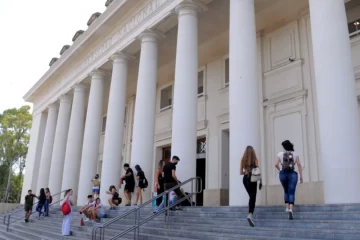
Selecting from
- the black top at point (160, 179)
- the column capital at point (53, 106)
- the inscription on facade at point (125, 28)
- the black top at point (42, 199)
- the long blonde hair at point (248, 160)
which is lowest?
the black top at point (42, 199)

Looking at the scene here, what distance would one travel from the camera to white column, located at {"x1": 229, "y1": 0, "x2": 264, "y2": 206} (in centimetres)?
824

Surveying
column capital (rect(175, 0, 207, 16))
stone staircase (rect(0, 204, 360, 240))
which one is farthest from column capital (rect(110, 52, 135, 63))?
stone staircase (rect(0, 204, 360, 240))

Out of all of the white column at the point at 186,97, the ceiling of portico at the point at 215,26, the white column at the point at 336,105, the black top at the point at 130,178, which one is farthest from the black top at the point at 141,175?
the white column at the point at 336,105

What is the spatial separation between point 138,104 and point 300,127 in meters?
5.65

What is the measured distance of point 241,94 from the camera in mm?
8641

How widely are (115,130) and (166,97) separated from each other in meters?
5.65

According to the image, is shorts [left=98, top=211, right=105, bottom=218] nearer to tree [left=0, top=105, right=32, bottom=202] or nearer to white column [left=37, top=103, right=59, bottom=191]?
white column [left=37, top=103, right=59, bottom=191]

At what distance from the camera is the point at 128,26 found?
1458cm

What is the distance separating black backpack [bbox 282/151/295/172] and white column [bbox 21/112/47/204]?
762 inches

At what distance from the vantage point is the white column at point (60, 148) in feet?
62.2

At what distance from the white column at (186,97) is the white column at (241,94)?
72.0 inches

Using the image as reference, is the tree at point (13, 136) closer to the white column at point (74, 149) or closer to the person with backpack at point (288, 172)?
the white column at point (74, 149)

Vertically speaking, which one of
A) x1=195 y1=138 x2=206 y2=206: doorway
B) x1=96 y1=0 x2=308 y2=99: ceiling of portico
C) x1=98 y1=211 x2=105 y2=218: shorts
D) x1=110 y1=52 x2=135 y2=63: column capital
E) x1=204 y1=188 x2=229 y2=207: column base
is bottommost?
x1=98 y1=211 x2=105 y2=218: shorts

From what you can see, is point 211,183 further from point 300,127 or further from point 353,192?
point 353,192
